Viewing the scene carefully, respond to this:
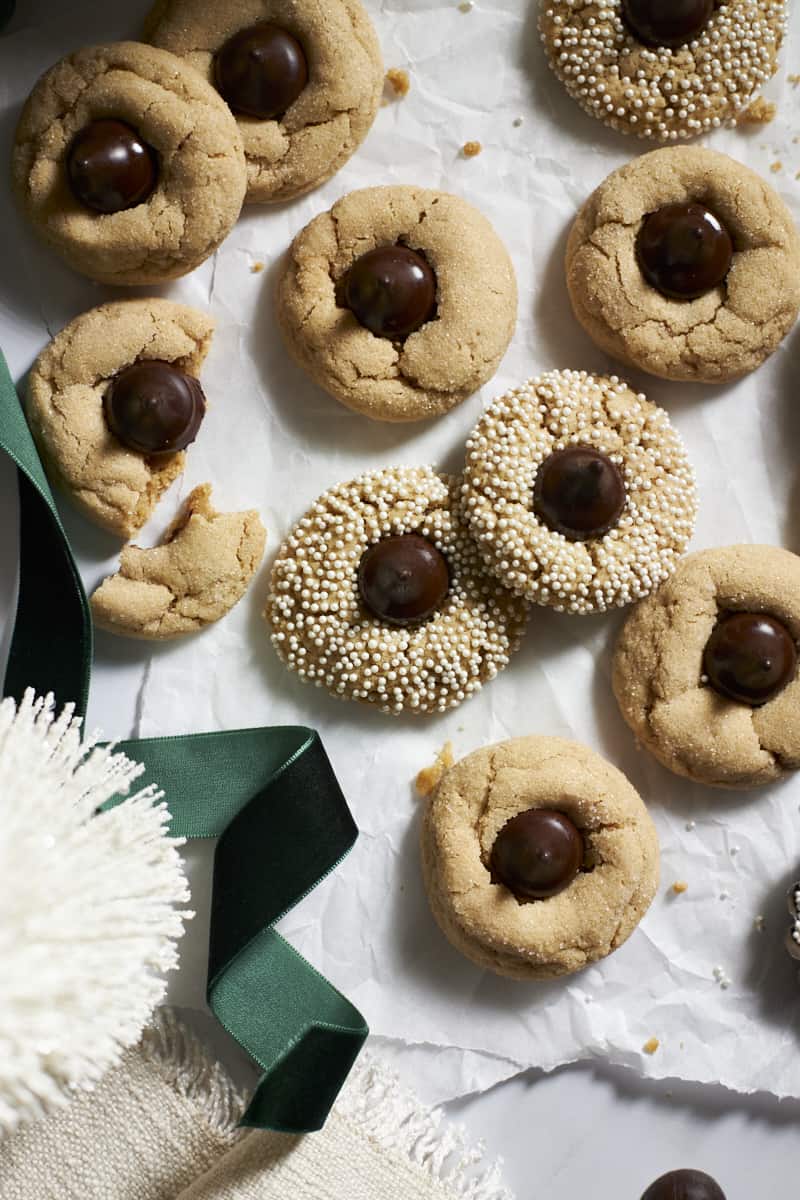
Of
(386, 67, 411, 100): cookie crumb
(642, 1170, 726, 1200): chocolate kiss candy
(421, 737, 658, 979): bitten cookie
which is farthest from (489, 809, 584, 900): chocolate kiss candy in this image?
(386, 67, 411, 100): cookie crumb

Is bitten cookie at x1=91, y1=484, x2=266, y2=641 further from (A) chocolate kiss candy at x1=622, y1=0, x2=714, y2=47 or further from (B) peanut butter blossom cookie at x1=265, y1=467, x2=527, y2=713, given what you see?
(A) chocolate kiss candy at x1=622, y1=0, x2=714, y2=47

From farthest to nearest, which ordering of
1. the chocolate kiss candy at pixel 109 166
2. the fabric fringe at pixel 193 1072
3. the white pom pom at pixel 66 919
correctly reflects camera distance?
the fabric fringe at pixel 193 1072 < the chocolate kiss candy at pixel 109 166 < the white pom pom at pixel 66 919

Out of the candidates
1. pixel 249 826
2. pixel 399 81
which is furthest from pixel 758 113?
pixel 249 826

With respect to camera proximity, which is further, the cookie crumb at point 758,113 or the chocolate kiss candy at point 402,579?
the cookie crumb at point 758,113

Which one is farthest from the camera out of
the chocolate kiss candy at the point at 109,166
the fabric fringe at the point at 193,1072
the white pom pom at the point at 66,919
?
the fabric fringe at the point at 193,1072

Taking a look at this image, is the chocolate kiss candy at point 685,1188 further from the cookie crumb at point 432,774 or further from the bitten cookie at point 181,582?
the bitten cookie at point 181,582

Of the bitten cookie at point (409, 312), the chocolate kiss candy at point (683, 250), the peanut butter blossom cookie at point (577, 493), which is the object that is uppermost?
the chocolate kiss candy at point (683, 250)

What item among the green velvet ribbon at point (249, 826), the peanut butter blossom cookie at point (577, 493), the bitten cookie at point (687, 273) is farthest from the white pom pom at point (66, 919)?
the bitten cookie at point (687, 273)

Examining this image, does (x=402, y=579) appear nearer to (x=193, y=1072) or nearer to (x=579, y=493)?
(x=579, y=493)
